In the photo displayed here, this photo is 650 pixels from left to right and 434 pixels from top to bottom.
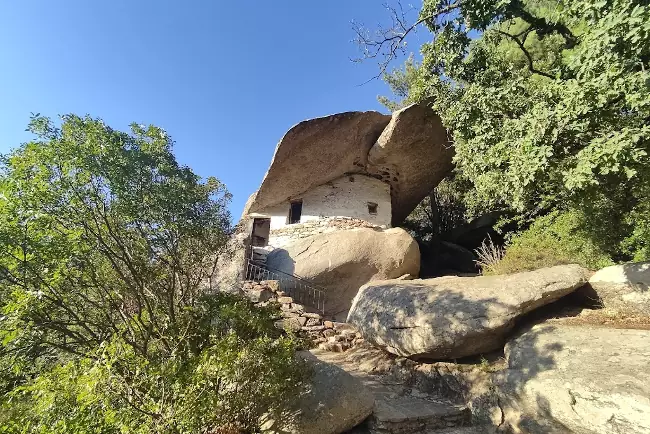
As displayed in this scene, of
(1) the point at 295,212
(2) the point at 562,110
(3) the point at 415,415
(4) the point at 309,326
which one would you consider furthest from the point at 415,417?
(1) the point at 295,212

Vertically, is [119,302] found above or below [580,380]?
above

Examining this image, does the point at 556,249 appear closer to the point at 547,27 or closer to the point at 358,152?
the point at 547,27

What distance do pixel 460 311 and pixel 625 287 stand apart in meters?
2.31

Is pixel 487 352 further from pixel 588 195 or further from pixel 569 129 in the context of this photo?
pixel 569 129

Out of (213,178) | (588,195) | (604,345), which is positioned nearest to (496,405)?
(604,345)

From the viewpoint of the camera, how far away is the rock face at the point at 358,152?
9.97 m

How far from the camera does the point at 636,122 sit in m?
4.69

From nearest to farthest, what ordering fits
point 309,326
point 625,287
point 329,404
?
1. point 329,404
2. point 625,287
3. point 309,326

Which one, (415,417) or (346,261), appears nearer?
(415,417)

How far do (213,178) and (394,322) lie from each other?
4.38 meters

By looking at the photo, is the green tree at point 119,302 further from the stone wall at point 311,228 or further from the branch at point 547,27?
the branch at point 547,27

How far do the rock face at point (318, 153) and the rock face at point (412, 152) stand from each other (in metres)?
0.46

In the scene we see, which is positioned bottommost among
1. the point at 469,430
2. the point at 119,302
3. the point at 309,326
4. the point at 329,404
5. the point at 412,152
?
the point at 469,430

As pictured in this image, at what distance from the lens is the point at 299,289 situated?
880 cm
